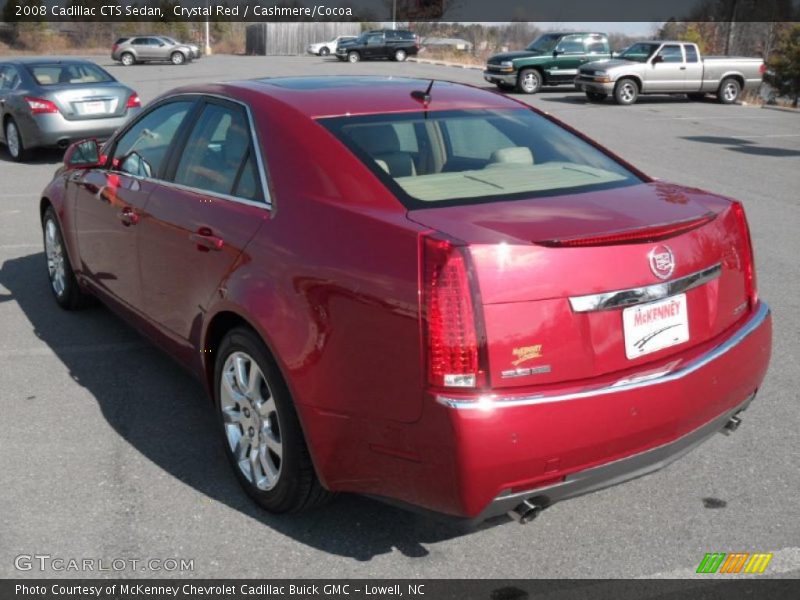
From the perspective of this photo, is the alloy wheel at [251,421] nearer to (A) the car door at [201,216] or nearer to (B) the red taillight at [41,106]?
(A) the car door at [201,216]

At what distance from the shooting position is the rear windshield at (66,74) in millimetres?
14352

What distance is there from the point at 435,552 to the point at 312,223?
1313mm

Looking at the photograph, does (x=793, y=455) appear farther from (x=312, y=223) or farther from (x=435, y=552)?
(x=312, y=223)

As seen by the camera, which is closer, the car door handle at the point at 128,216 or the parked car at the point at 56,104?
the car door handle at the point at 128,216

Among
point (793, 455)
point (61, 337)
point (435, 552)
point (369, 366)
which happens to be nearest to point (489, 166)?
point (369, 366)

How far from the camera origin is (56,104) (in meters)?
13.8

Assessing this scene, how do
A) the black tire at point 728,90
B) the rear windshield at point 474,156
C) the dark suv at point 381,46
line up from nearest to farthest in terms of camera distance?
the rear windshield at point 474,156
the black tire at point 728,90
the dark suv at point 381,46

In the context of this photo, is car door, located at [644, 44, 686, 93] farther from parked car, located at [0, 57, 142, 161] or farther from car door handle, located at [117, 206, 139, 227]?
car door handle, located at [117, 206, 139, 227]

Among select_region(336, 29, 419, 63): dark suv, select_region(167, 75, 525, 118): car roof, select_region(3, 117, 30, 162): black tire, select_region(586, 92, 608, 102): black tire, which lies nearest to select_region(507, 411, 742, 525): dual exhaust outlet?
select_region(167, 75, 525, 118): car roof

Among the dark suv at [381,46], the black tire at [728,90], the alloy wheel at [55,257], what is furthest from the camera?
the dark suv at [381,46]

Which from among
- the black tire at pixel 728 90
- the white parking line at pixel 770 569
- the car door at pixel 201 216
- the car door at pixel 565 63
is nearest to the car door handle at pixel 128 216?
the car door at pixel 201 216

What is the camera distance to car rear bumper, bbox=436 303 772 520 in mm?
2902

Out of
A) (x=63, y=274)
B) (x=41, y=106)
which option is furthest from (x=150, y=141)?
(x=41, y=106)

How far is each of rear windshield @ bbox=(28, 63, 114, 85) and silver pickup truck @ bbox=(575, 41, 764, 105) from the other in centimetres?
1385
